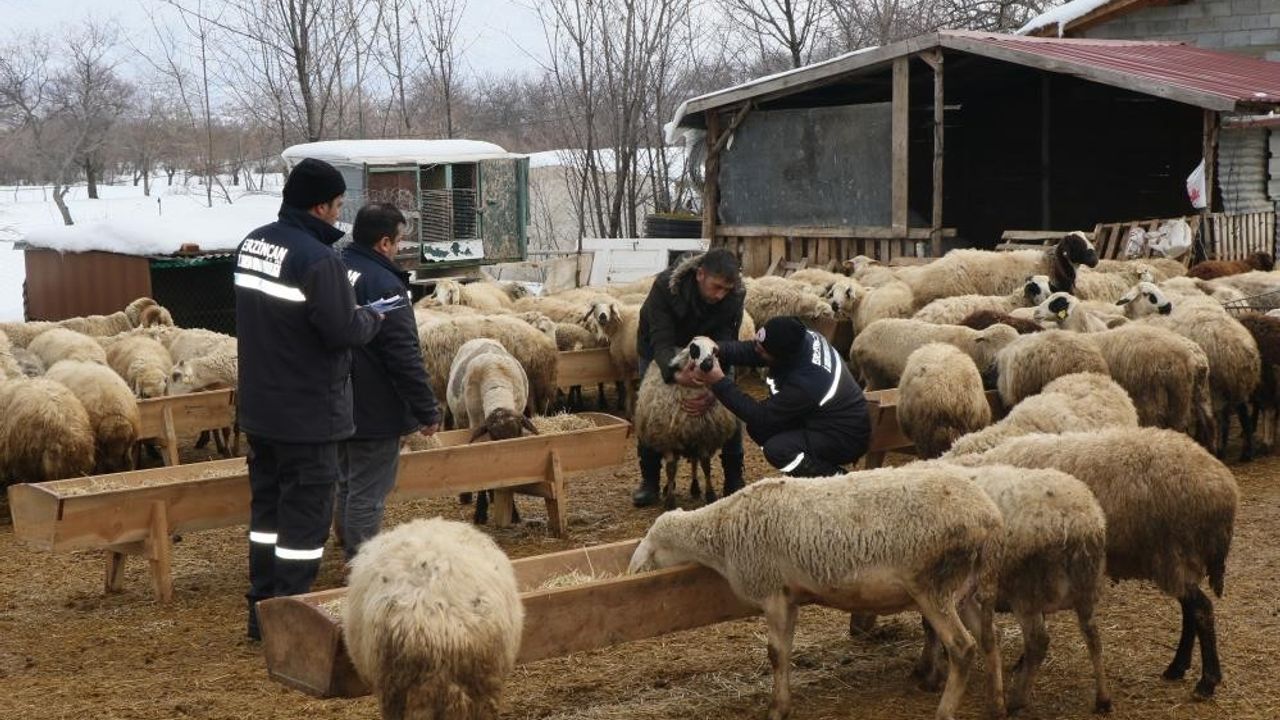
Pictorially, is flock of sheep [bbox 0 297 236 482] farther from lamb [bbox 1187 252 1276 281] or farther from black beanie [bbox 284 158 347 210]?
lamb [bbox 1187 252 1276 281]

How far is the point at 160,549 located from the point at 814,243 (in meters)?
14.2

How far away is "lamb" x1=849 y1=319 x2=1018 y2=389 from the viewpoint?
35.4 ft

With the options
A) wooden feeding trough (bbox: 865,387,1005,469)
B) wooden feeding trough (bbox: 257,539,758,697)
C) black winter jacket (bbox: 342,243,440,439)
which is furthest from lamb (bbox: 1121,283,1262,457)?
black winter jacket (bbox: 342,243,440,439)

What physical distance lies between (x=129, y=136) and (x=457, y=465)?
3610 centimetres

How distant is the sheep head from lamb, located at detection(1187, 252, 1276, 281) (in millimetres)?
3910

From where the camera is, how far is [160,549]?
7.84 metres

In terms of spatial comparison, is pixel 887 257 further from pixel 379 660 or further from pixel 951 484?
pixel 379 660

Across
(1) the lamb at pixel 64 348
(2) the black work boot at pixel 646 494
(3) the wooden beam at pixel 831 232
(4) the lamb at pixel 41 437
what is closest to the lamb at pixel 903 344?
(2) the black work boot at pixel 646 494

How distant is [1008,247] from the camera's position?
1764 cm

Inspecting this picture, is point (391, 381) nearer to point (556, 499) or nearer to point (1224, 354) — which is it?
point (556, 499)

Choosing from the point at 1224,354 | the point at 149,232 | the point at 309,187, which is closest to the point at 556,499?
the point at 309,187

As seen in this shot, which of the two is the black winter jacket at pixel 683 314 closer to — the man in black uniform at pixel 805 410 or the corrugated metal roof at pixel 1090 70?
the man in black uniform at pixel 805 410

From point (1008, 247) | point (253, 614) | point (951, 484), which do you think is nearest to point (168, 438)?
point (253, 614)

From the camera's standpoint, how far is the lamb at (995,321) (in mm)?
11391
